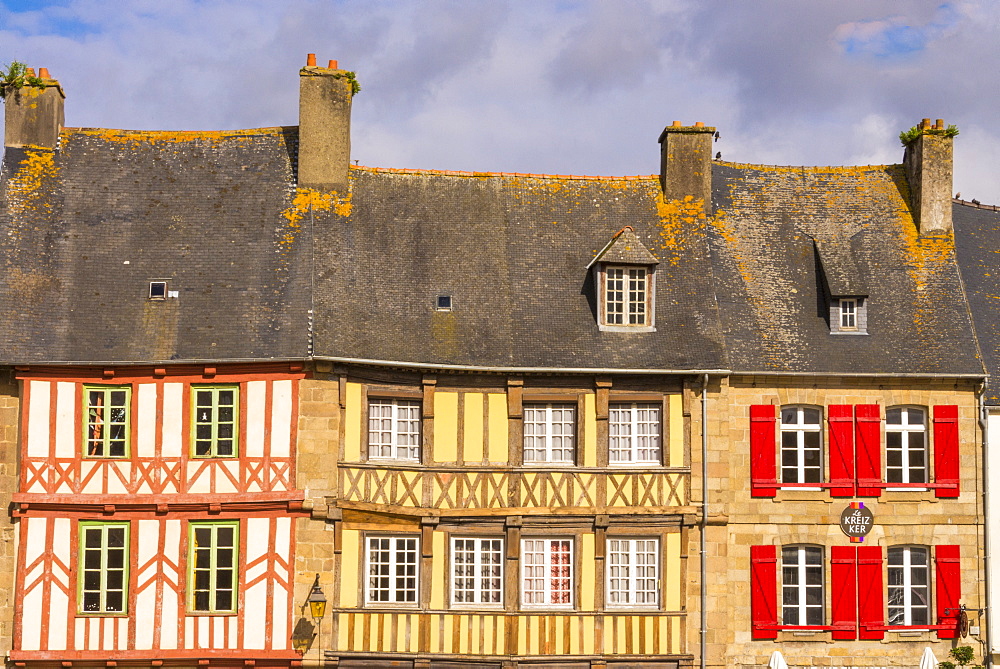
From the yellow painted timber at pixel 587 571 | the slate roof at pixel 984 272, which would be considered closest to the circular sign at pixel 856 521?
the slate roof at pixel 984 272

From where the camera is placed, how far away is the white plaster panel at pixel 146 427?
60.2 ft

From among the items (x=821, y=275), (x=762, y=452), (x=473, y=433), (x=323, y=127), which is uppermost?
(x=323, y=127)

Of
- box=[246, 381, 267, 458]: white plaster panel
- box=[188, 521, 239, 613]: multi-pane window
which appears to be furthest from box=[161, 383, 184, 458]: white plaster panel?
box=[188, 521, 239, 613]: multi-pane window

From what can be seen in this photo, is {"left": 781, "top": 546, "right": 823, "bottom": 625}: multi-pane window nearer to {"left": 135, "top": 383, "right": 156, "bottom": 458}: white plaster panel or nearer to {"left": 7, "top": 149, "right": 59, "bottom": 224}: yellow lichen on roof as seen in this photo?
{"left": 135, "top": 383, "right": 156, "bottom": 458}: white plaster panel

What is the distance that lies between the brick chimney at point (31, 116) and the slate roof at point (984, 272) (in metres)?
14.2

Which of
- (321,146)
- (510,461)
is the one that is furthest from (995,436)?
(321,146)

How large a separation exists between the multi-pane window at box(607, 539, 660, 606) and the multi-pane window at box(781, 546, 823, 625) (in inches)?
73.9

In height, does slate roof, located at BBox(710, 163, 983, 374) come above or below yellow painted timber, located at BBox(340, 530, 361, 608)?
above

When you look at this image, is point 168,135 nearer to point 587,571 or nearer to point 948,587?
point 587,571

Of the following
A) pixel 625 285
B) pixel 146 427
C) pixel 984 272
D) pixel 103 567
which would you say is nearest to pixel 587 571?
pixel 625 285

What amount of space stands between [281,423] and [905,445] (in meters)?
8.88

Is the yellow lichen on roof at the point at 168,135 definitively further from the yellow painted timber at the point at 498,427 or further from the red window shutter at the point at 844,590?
the red window shutter at the point at 844,590

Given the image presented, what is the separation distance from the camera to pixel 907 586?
19.3 m

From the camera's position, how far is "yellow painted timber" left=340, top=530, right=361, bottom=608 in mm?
18344
